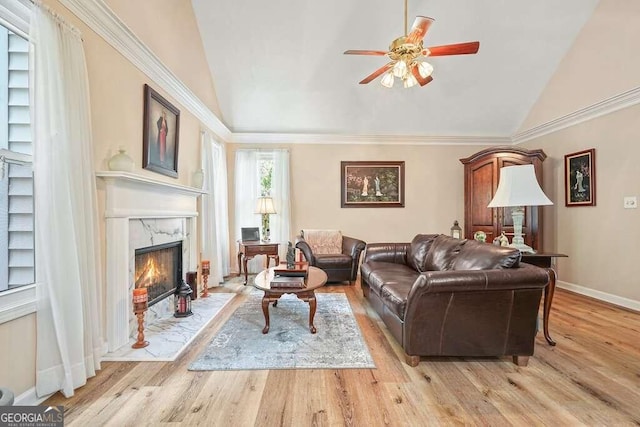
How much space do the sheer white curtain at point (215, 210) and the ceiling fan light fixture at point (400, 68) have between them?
9.62 feet

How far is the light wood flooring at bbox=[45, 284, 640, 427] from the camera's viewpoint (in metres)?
1.71

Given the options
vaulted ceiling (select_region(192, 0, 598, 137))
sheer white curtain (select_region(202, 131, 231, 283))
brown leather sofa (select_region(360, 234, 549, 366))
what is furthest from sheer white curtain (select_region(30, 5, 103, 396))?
vaulted ceiling (select_region(192, 0, 598, 137))

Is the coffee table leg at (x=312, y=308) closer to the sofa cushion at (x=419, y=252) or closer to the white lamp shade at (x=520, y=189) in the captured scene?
the sofa cushion at (x=419, y=252)

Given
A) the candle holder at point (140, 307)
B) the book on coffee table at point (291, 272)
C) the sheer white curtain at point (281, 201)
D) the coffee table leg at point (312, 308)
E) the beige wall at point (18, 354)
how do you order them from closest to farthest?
the beige wall at point (18, 354)
the candle holder at point (140, 307)
the coffee table leg at point (312, 308)
the book on coffee table at point (291, 272)
the sheer white curtain at point (281, 201)

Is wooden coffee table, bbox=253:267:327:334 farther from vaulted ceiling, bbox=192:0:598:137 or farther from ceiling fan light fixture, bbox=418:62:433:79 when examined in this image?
vaulted ceiling, bbox=192:0:598:137

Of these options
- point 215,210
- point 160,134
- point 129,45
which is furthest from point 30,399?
point 215,210

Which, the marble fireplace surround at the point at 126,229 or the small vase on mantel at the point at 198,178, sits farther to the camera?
the small vase on mantel at the point at 198,178

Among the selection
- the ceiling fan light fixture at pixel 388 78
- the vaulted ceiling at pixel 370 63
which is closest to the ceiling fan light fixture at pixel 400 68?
the ceiling fan light fixture at pixel 388 78

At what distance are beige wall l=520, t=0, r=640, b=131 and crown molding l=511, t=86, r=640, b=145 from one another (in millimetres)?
58

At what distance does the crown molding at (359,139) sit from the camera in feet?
18.6

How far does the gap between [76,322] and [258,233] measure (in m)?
3.38

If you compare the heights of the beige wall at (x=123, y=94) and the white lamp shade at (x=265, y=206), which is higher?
the beige wall at (x=123, y=94)

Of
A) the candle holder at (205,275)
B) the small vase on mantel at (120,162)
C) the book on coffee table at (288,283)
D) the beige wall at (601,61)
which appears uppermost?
the beige wall at (601,61)

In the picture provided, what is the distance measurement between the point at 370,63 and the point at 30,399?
16.4ft
